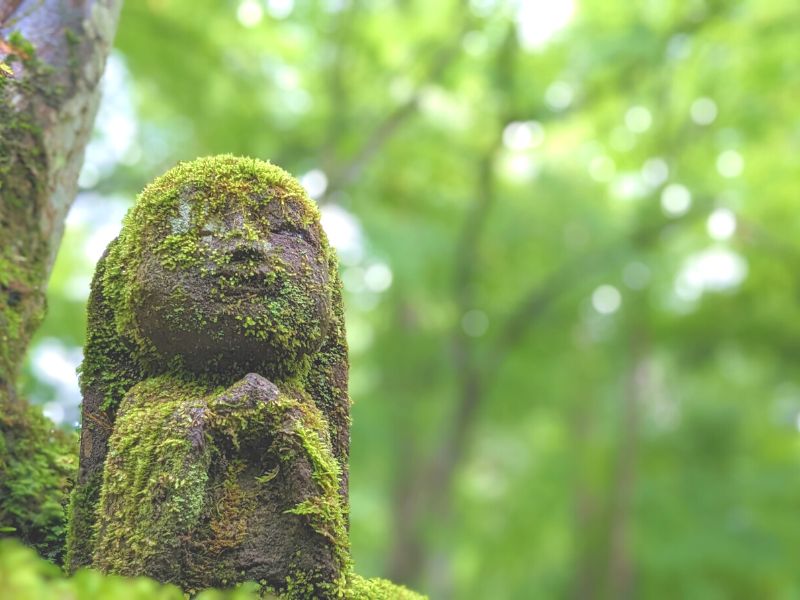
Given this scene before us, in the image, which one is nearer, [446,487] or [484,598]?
[446,487]

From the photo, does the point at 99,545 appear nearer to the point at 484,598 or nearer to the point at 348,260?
the point at 348,260

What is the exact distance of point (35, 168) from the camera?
3.77 meters

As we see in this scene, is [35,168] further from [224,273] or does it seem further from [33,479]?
[224,273]

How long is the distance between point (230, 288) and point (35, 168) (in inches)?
58.1

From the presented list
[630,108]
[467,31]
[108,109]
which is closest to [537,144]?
[630,108]

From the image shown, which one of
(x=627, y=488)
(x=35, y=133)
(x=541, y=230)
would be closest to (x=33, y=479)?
Answer: (x=35, y=133)

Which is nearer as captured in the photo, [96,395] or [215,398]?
[215,398]

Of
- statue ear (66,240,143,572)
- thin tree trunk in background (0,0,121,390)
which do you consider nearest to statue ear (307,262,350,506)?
statue ear (66,240,143,572)

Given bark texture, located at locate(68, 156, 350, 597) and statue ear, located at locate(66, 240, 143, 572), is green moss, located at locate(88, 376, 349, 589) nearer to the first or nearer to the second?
bark texture, located at locate(68, 156, 350, 597)

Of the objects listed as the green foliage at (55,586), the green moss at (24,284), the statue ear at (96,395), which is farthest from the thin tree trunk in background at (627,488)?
the green foliage at (55,586)

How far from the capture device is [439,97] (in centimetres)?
1315

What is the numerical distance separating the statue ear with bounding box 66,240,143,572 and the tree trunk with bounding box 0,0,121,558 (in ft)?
1.87

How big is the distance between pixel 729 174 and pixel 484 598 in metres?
9.95

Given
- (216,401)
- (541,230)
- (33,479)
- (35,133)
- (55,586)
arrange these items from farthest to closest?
(541,230), (35,133), (33,479), (216,401), (55,586)
